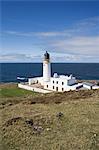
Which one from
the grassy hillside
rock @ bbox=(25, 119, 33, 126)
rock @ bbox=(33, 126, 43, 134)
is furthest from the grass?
rock @ bbox=(33, 126, 43, 134)

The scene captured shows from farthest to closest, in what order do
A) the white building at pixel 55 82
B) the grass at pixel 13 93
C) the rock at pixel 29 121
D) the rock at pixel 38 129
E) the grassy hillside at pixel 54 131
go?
the white building at pixel 55 82
the grass at pixel 13 93
the rock at pixel 29 121
the rock at pixel 38 129
the grassy hillside at pixel 54 131

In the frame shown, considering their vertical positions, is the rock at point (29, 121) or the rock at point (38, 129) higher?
the rock at point (29, 121)

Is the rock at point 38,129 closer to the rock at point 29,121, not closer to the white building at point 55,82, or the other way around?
the rock at point 29,121

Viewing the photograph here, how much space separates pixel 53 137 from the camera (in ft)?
37.4

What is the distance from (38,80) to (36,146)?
49.1 meters

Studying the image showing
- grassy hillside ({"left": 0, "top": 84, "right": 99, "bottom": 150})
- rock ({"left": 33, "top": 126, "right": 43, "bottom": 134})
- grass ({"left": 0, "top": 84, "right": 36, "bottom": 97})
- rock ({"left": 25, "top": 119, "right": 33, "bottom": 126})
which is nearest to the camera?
grassy hillside ({"left": 0, "top": 84, "right": 99, "bottom": 150})

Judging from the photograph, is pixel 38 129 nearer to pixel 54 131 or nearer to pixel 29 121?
pixel 54 131

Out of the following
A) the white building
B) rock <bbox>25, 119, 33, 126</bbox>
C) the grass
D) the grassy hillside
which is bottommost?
the grass

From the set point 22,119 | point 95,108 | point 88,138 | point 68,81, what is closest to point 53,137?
point 88,138

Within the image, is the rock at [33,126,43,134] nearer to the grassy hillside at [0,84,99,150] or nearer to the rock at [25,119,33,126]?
the grassy hillside at [0,84,99,150]

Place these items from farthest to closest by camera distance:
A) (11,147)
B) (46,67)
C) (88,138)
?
(46,67) < (88,138) < (11,147)

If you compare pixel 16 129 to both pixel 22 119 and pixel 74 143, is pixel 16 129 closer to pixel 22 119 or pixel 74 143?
pixel 22 119

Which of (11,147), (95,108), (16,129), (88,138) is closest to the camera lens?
(11,147)

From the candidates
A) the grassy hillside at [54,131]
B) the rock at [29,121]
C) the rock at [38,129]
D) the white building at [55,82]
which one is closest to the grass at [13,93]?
→ the white building at [55,82]
